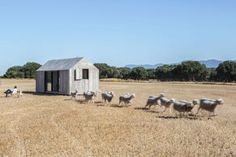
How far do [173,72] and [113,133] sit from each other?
84.3m

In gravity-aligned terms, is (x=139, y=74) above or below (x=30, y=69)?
below

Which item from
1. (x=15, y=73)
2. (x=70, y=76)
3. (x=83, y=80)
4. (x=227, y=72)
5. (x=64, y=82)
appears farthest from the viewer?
(x=15, y=73)

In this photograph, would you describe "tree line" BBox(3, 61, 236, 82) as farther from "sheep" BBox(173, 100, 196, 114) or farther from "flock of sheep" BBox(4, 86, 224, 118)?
"sheep" BBox(173, 100, 196, 114)

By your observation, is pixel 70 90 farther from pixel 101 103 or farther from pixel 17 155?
pixel 17 155

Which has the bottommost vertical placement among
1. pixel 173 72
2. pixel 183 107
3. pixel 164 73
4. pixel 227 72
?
pixel 183 107

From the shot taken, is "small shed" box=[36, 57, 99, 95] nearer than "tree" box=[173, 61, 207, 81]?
Yes

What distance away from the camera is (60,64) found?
→ 140ft

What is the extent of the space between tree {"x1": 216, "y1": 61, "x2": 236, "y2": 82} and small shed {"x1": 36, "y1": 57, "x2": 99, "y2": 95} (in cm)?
5030

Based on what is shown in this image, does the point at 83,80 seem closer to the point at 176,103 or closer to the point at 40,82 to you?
the point at 40,82

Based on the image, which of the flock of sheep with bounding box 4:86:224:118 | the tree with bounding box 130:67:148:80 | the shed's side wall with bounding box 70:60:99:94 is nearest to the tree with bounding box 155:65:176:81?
the tree with bounding box 130:67:148:80

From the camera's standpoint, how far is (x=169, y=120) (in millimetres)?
21641

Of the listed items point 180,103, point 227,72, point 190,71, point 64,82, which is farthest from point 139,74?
point 180,103

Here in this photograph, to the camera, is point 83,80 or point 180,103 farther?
point 83,80

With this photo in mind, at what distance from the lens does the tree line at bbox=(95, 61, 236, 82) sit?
87975 millimetres
